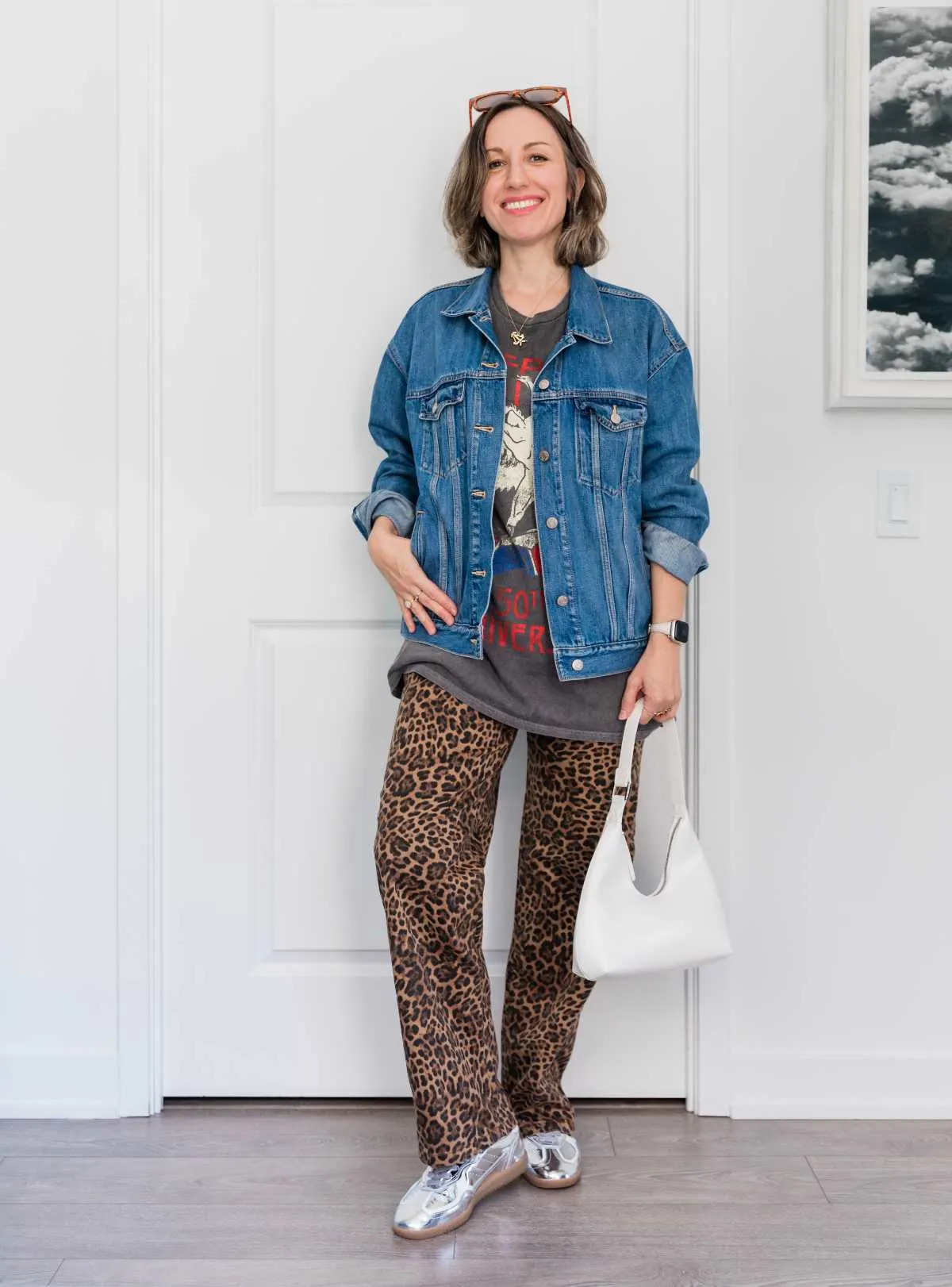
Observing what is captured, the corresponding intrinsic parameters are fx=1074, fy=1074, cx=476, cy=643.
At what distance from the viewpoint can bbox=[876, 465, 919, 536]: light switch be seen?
1746 millimetres

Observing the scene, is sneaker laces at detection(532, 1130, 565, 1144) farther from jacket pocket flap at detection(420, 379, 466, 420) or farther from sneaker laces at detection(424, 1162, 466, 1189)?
jacket pocket flap at detection(420, 379, 466, 420)

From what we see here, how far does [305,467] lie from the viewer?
1790 mm

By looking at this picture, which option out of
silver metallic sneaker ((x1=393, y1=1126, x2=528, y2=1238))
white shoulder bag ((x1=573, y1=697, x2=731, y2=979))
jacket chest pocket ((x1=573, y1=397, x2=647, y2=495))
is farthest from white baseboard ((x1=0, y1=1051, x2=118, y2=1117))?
jacket chest pocket ((x1=573, y1=397, x2=647, y2=495))

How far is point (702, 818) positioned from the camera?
5.81 ft

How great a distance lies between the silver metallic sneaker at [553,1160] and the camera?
1.53 metres

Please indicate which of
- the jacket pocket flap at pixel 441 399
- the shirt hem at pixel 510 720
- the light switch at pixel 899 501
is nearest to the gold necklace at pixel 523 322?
the jacket pocket flap at pixel 441 399

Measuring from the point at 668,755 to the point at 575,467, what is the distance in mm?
443

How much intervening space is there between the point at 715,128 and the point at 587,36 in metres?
0.26

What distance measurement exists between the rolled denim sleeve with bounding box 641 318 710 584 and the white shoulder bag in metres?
0.23

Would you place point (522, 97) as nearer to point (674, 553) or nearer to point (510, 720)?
point (674, 553)

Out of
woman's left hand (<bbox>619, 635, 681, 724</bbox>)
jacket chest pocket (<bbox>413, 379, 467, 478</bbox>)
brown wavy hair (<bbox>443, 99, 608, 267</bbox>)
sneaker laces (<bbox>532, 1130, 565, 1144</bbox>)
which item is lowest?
sneaker laces (<bbox>532, 1130, 565, 1144</bbox>)

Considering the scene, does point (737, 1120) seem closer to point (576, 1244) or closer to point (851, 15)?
point (576, 1244)

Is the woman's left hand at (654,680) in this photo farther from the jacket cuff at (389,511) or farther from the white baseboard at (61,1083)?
the white baseboard at (61,1083)

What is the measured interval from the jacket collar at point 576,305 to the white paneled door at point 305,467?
22 cm
